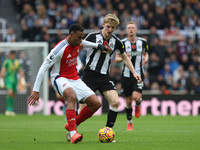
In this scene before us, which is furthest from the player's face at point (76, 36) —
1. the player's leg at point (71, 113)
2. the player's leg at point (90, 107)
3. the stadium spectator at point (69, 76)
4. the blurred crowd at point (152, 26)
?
the blurred crowd at point (152, 26)

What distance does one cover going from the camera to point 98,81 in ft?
27.2

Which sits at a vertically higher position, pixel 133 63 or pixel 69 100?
pixel 133 63

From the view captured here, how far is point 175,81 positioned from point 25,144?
1232cm

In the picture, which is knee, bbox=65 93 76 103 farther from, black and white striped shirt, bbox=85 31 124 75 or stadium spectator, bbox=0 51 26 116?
stadium spectator, bbox=0 51 26 116

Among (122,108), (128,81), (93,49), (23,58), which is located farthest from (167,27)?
(93,49)

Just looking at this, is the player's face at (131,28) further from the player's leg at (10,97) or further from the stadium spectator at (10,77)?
the player's leg at (10,97)

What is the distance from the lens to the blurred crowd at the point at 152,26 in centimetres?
1875

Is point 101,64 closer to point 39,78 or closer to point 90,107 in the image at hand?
point 90,107

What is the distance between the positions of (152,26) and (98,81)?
12665mm

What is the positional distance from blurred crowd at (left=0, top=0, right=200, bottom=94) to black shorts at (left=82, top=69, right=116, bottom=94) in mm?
9821

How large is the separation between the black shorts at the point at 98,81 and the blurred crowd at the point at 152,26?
32.2 ft

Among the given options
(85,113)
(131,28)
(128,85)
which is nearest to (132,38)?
(131,28)

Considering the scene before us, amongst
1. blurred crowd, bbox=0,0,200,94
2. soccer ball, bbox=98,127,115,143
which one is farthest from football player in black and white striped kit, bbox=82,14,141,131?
blurred crowd, bbox=0,0,200,94

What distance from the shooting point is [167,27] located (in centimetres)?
2058
